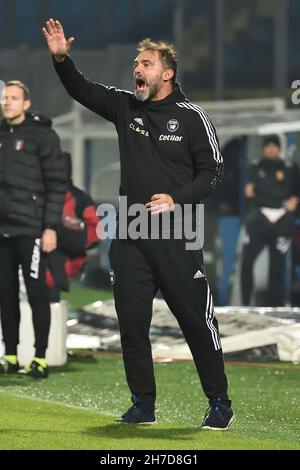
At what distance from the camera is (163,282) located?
9586 millimetres

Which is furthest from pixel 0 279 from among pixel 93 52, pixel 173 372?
pixel 93 52

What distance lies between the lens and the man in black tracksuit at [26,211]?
41.3 feet

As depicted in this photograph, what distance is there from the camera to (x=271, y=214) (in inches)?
776

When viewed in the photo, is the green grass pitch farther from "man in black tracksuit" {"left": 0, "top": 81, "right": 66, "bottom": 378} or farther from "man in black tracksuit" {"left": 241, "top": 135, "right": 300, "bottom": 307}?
"man in black tracksuit" {"left": 241, "top": 135, "right": 300, "bottom": 307}

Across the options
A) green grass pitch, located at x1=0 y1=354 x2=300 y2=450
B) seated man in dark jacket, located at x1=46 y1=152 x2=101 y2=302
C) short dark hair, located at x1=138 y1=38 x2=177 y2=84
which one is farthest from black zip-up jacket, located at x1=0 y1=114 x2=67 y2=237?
short dark hair, located at x1=138 y1=38 x2=177 y2=84

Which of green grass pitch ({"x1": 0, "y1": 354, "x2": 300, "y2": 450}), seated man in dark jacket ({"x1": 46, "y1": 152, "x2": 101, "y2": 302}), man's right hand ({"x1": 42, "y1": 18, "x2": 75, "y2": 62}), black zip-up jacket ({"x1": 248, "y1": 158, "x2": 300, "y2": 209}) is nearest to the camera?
green grass pitch ({"x1": 0, "y1": 354, "x2": 300, "y2": 450})

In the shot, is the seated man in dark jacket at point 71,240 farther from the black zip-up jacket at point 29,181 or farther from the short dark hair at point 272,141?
the short dark hair at point 272,141

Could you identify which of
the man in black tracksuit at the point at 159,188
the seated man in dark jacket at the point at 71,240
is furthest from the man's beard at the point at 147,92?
the seated man in dark jacket at the point at 71,240

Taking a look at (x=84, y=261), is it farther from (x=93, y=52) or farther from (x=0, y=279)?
(x=93, y=52)

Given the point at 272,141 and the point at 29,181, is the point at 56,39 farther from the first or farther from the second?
the point at 272,141

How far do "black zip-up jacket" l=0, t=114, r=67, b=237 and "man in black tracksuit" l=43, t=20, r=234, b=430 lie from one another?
300cm

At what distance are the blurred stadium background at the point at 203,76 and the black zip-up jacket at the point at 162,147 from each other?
9614mm

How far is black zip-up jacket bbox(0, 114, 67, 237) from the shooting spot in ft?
41.3

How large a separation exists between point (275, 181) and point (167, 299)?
996 centimetres
